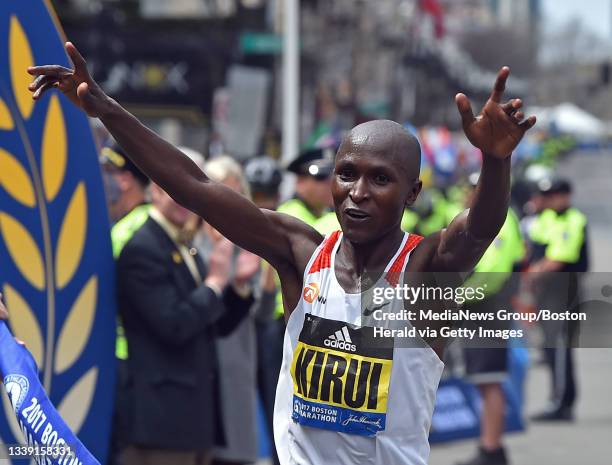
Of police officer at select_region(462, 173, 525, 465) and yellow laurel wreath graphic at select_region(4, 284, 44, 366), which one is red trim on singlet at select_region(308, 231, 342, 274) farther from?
police officer at select_region(462, 173, 525, 465)

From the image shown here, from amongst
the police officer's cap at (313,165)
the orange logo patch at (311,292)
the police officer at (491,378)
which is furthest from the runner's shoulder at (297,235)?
the police officer at (491,378)

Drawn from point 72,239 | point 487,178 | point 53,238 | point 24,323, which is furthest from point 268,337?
point 487,178

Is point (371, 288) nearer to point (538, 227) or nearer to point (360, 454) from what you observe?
point (360, 454)

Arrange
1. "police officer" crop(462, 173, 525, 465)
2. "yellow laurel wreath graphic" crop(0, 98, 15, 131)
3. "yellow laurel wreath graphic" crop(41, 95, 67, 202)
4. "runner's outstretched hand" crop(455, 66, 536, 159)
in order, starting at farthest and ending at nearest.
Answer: "police officer" crop(462, 173, 525, 465), "yellow laurel wreath graphic" crop(41, 95, 67, 202), "yellow laurel wreath graphic" crop(0, 98, 15, 131), "runner's outstretched hand" crop(455, 66, 536, 159)

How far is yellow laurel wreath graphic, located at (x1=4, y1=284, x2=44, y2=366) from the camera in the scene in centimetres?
455

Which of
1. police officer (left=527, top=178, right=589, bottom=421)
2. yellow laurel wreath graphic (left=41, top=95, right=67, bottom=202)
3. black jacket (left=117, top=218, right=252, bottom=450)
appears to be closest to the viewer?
yellow laurel wreath graphic (left=41, top=95, right=67, bottom=202)

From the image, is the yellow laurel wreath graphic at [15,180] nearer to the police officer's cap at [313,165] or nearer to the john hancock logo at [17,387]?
the john hancock logo at [17,387]

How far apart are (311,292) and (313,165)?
3555mm

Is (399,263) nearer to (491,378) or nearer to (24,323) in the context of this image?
(24,323)

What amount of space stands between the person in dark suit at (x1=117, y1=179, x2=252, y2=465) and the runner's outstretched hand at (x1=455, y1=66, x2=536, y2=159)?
8.68 feet

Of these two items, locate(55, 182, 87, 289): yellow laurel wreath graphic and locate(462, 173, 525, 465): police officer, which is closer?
locate(55, 182, 87, 289): yellow laurel wreath graphic

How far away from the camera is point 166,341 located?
566 centimetres

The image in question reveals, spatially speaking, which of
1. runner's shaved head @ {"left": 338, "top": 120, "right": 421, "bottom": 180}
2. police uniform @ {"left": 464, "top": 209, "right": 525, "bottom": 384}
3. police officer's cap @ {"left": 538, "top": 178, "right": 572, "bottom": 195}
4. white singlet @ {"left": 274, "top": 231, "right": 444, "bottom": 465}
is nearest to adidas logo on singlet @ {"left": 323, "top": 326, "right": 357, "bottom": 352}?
white singlet @ {"left": 274, "top": 231, "right": 444, "bottom": 465}

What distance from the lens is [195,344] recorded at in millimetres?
5785
